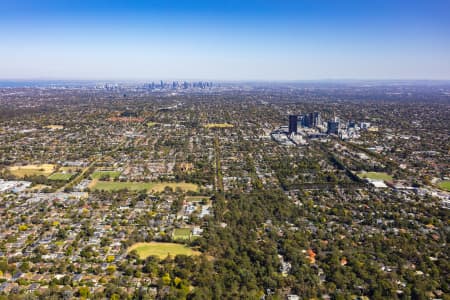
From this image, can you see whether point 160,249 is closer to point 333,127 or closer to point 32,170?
point 32,170

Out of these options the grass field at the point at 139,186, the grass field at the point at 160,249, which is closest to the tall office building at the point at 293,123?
the grass field at the point at 139,186

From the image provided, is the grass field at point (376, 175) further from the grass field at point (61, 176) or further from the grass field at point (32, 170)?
the grass field at point (32, 170)

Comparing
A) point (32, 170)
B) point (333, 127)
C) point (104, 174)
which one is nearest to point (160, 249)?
point (104, 174)

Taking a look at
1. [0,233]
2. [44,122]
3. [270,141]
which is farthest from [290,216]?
[44,122]

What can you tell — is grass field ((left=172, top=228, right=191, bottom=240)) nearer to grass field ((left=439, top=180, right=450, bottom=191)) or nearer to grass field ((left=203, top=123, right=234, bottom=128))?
grass field ((left=439, top=180, right=450, bottom=191))

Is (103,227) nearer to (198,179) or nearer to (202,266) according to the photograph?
(202,266)

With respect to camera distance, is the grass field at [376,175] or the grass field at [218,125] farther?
the grass field at [218,125]

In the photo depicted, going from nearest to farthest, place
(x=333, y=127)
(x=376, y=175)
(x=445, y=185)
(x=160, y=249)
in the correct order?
(x=160, y=249) → (x=445, y=185) → (x=376, y=175) → (x=333, y=127)
